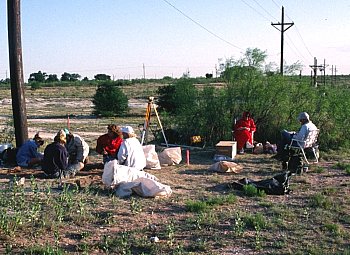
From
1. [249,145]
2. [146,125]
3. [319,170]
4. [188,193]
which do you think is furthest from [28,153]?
[319,170]

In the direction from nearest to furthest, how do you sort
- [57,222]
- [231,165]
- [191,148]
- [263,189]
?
[57,222] → [263,189] → [231,165] → [191,148]

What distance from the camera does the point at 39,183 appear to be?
368 inches

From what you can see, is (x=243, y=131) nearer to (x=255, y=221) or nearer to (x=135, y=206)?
(x=135, y=206)

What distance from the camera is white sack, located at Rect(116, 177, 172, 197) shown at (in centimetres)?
841

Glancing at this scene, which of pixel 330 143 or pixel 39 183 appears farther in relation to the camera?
pixel 330 143

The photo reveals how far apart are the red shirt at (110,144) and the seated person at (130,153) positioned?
0.69 meters

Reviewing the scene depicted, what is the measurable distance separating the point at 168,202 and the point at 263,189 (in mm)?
1769

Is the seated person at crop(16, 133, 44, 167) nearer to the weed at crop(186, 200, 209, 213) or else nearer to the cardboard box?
the cardboard box

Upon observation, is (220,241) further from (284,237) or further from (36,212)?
(36,212)

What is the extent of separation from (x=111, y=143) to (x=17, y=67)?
3009 mm

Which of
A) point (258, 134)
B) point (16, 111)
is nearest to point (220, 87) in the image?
point (258, 134)

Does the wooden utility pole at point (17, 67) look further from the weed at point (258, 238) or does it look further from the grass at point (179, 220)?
the weed at point (258, 238)

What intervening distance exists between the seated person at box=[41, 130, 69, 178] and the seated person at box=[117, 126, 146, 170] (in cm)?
102

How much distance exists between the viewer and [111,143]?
10.6m
